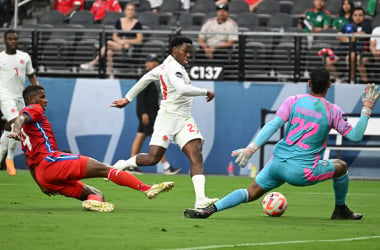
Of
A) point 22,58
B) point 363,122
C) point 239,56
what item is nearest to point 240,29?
point 239,56

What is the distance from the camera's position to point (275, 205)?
10.9 m

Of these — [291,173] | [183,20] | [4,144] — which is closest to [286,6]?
[183,20]

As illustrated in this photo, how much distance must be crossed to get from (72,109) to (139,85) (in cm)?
848

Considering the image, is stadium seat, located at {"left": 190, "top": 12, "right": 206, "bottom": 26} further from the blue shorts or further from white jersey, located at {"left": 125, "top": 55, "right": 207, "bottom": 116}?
the blue shorts

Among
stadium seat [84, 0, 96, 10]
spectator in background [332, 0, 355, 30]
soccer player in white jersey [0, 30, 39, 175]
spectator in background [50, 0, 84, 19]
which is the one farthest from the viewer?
stadium seat [84, 0, 96, 10]

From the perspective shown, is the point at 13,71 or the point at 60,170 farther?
the point at 13,71

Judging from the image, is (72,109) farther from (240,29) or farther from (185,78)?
(185,78)

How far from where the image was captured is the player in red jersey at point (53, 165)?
36.3 feet

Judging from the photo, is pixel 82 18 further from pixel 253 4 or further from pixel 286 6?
pixel 286 6

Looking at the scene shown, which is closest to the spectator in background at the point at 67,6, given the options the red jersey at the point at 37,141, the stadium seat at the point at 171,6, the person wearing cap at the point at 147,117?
the stadium seat at the point at 171,6

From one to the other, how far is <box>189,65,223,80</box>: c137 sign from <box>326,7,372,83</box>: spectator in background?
2478 millimetres

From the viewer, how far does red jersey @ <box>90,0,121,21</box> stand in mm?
23469

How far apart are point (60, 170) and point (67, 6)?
13.6m

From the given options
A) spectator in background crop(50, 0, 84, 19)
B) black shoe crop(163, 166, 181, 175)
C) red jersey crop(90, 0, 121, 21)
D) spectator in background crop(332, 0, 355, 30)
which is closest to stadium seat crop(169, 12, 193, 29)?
red jersey crop(90, 0, 121, 21)
